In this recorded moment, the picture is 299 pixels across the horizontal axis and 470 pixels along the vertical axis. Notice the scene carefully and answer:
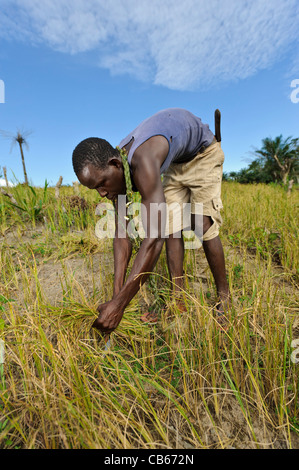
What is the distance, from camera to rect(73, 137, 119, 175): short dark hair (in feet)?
4.78

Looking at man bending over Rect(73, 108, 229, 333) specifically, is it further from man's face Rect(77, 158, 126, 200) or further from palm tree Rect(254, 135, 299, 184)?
palm tree Rect(254, 135, 299, 184)

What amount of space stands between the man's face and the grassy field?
643mm

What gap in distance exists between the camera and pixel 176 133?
5.00 feet

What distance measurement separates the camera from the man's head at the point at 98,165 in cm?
146

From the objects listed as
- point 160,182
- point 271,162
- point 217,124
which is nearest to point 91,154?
point 160,182

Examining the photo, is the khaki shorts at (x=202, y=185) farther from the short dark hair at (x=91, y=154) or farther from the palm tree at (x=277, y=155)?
the palm tree at (x=277, y=155)

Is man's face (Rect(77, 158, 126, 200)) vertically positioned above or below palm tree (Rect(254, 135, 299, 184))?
below

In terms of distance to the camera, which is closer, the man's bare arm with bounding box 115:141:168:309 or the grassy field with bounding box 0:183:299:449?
the grassy field with bounding box 0:183:299:449

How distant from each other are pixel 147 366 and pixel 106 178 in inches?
42.2

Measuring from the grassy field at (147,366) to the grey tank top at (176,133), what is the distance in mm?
816

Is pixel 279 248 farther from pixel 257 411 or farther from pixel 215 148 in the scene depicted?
pixel 257 411

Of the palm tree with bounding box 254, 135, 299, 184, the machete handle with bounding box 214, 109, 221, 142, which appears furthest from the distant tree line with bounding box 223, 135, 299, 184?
the machete handle with bounding box 214, 109, 221, 142

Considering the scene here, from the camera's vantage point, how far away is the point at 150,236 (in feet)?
4.27

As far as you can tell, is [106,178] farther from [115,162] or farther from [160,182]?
[160,182]
